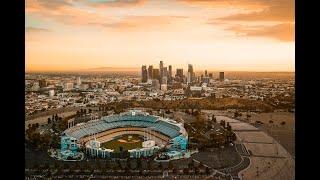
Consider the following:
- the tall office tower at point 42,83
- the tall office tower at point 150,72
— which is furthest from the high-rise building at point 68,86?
the tall office tower at point 150,72

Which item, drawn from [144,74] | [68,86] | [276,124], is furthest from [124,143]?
[276,124]

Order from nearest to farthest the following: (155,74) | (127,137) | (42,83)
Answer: (42,83) → (155,74) → (127,137)

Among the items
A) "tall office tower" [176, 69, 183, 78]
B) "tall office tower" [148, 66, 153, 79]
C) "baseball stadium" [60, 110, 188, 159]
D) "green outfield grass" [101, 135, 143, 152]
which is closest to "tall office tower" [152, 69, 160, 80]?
"tall office tower" [148, 66, 153, 79]

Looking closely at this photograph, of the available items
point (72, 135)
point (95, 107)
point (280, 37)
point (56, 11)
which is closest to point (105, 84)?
point (95, 107)

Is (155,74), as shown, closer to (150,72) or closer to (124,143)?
(150,72)

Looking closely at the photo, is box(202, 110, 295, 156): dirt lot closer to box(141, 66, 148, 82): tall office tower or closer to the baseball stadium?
the baseball stadium

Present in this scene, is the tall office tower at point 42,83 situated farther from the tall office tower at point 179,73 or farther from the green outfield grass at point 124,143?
the tall office tower at point 179,73
